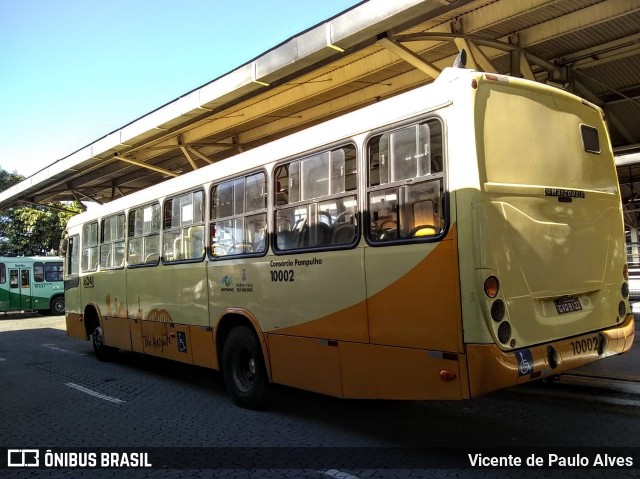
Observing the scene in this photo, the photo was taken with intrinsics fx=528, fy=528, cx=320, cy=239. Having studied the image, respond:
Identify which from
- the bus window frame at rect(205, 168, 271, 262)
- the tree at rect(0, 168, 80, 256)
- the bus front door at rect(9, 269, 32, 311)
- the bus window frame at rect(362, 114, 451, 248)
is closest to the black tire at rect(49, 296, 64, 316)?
the bus front door at rect(9, 269, 32, 311)

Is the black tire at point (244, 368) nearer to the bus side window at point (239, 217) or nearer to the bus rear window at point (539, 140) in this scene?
the bus side window at point (239, 217)

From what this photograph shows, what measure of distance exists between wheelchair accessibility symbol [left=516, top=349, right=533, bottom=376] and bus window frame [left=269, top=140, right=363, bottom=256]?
5.53ft

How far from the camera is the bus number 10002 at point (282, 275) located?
5640mm

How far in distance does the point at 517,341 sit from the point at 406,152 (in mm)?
1762

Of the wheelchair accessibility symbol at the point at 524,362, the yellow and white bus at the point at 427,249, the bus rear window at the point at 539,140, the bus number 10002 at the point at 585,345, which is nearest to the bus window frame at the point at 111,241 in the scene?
the yellow and white bus at the point at 427,249

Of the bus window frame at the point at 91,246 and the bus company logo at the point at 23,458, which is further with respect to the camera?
the bus window frame at the point at 91,246

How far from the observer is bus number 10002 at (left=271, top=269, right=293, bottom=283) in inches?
222

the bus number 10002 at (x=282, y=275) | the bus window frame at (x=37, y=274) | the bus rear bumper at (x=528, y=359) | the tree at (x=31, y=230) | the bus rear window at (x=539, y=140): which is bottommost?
the bus rear bumper at (x=528, y=359)

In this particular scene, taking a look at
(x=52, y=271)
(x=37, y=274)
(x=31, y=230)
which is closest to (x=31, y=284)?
(x=37, y=274)

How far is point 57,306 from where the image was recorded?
24484 mm

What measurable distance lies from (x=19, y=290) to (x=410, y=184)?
76.8 feet

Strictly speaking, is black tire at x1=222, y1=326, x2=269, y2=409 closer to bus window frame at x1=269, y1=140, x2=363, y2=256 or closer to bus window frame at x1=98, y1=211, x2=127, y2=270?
bus window frame at x1=269, y1=140, x2=363, y2=256

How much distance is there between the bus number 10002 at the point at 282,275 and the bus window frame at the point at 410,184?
119 cm

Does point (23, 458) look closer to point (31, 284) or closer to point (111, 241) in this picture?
point (111, 241)
